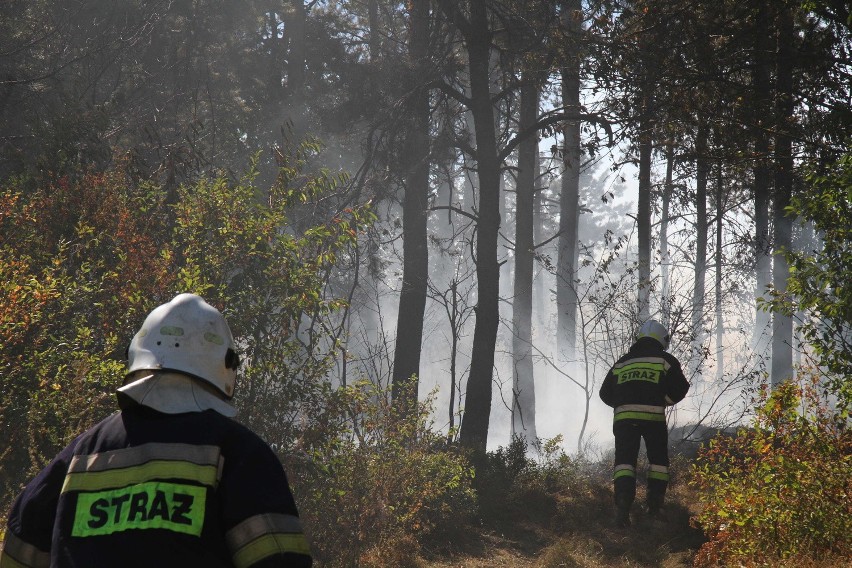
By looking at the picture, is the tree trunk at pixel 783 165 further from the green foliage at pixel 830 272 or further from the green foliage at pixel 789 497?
the green foliage at pixel 789 497

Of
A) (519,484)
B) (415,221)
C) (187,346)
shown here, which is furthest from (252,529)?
(415,221)

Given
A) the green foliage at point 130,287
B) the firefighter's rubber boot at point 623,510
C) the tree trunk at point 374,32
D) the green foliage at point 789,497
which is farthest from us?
the tree trunk at point 374,32

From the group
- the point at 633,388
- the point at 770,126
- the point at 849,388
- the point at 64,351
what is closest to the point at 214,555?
the point at 64,351

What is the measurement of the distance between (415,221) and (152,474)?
13449 mm

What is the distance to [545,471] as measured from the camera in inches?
398

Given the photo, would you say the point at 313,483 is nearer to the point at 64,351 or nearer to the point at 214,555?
the point at 64,351

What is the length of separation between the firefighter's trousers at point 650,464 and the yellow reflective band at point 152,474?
276 inches

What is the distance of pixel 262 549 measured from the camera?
2.05 m

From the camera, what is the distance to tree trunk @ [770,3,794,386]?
861 cm

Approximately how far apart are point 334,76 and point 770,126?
11.4 meters

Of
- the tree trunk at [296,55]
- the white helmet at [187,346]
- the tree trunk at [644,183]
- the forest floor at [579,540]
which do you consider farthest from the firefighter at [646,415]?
the tree trunk at [296,55]

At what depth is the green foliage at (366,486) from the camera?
6.55m

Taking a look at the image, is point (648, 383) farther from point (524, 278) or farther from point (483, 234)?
point (524, 278)

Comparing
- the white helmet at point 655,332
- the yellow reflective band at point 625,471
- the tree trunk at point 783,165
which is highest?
the tree trunk at point 783,165
